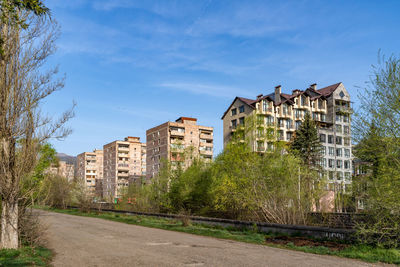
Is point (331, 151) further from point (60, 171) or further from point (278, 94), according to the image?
point (60, 171)

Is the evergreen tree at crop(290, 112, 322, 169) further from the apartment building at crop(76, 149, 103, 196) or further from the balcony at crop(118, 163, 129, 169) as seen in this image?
the apartment building at crop(76, 149, 103, 196)

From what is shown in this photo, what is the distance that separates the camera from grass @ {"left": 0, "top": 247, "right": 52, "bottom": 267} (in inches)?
376

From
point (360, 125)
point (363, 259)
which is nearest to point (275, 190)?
point (360, 125)

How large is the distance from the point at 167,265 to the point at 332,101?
247 ft

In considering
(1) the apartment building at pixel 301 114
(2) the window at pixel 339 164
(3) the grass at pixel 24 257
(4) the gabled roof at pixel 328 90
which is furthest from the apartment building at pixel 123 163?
(3) the grass at pixel 24 257

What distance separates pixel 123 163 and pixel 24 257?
102484 mm

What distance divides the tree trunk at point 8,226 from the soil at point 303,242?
1003 cm

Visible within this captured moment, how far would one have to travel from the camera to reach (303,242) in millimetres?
15008

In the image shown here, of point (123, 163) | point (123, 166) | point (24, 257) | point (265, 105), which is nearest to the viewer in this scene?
point (24, 257)

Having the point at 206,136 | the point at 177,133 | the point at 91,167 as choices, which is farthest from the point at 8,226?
the point at 91,167

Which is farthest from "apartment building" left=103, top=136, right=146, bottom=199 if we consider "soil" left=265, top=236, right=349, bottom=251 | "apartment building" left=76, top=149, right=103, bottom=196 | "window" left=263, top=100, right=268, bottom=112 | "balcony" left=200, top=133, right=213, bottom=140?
"soil" left=265, top=236, right=349, bottom=251

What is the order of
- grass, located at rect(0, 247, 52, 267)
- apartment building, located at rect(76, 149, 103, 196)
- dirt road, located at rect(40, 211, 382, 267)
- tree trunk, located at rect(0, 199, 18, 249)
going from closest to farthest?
grass, located at rect(0, 247, 52, 267) < dirt road, located at rect(40, 211, 382, 267) < tree trunk, located at rect(0, 199, 18, 249) < apartment building, located at rect(76, 149, 103, 196)

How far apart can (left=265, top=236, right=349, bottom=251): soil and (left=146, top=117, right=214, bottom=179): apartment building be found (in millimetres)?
67652

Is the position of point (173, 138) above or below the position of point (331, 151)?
above
